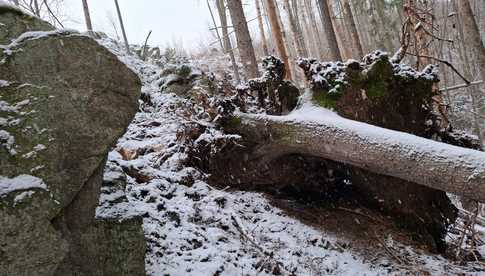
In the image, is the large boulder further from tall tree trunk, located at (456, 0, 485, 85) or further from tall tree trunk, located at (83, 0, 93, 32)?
Answer: tall tree trunk, located at (83, 0, 93, 32)

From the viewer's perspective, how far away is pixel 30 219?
7.35 ft

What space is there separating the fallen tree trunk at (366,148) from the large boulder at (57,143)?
2.29m

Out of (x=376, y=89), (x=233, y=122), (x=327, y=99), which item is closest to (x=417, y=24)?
(x=376, y=89)

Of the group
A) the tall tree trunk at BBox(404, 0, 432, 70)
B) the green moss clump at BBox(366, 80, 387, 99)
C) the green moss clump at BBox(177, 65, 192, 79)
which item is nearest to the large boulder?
the green moss clump at BBox(366, 80, 387, 99)

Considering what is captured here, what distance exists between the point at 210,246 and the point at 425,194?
291 cm

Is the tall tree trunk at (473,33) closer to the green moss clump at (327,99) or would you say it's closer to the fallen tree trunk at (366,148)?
the green moss clump at (327,99)

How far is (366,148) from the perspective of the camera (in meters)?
4.02

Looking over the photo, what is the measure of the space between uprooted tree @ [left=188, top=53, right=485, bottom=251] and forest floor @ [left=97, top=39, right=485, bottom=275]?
26 centimetres

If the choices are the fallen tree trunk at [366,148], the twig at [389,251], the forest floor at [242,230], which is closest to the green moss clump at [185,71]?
the forest floor at [242,230]

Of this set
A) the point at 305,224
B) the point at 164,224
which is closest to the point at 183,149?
the point at 164,224

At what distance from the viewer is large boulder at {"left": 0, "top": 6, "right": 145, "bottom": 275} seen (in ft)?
7.38

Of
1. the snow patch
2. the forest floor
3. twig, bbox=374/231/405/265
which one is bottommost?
twig, bbox=374/231/405/265

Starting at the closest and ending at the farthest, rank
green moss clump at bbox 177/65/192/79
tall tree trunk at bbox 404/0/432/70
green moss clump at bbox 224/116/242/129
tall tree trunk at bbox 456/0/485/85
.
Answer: green moss clump at bbox 224/116/242/129 < tall tree trunk at bbox 404/0/432/70 < tall tree trunk at bbox 456/0/485/85 < green moss clump at bbox 177/65/192/79

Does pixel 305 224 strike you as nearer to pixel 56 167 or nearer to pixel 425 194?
pixel 425 194
